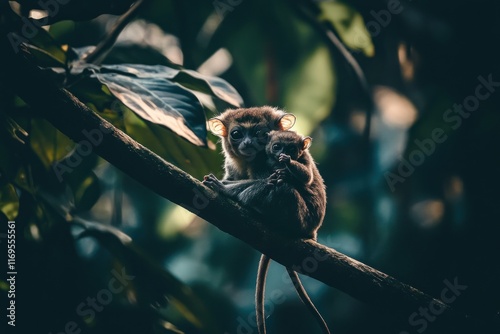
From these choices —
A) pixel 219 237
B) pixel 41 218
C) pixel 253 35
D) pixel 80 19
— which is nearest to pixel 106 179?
pixel 219 237

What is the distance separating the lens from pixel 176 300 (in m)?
3.72

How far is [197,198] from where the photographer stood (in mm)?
2684

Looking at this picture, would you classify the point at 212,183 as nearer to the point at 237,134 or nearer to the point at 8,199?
the point at 237,134

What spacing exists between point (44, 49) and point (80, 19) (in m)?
0.42

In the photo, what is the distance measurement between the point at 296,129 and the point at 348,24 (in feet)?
3.38

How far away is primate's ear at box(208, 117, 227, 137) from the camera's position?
4164mm

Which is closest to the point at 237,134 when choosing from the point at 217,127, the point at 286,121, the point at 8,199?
the point at 217,127

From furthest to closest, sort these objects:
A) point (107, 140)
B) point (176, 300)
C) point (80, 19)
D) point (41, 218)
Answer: point (176, 300) < point (41, 218) < point (80, 19) < point (107, 140)

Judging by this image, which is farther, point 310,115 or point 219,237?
point 219,237

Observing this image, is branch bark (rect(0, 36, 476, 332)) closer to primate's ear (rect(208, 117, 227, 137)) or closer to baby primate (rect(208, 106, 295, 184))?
baby primate (rect(208, 106, 295, 184))

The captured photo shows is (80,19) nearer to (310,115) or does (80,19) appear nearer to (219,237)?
(310,115)

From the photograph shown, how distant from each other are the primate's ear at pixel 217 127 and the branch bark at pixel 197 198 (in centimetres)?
131

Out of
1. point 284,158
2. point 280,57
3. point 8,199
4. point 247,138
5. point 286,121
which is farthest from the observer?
point 280,57

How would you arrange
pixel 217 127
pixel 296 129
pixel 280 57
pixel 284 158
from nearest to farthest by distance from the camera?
pixel 284 158 → pixel 217 127 → pixel 296 129 → pixel 280 57
